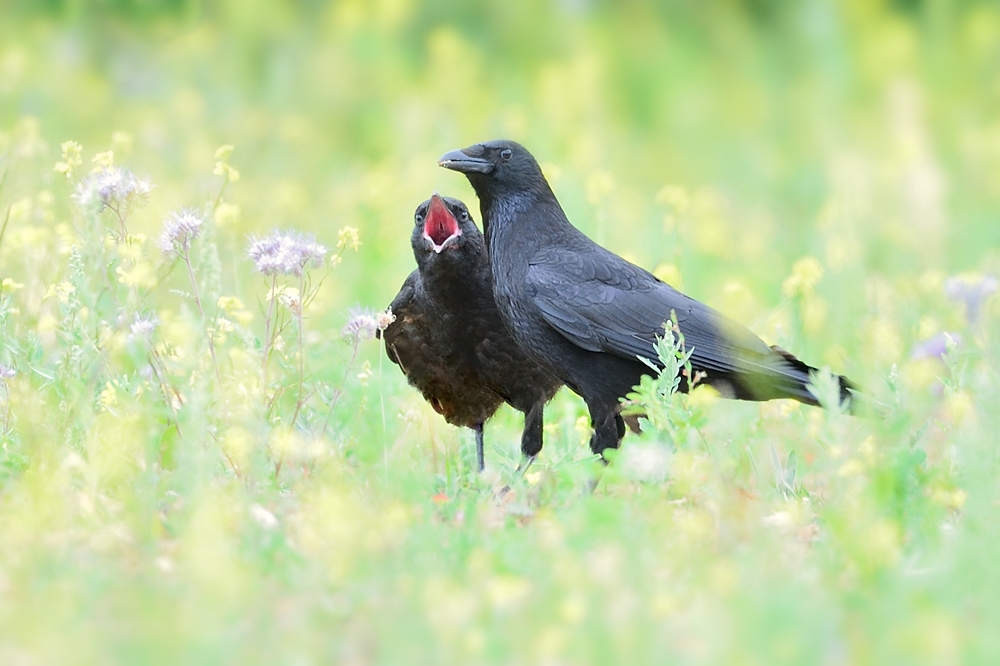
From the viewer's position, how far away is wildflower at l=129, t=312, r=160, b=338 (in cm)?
338

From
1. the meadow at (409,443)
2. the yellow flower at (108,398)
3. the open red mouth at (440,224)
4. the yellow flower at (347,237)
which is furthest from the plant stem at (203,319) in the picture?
the open red mouth at (440,224)

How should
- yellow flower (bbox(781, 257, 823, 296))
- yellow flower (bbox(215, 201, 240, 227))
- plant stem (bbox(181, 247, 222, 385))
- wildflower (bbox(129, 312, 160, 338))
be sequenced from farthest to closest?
yellow flower (bbox(781, 257, 823, 296)), yellow flower (bbox(215, 201, 240, 227)), plant stem (bbox(181, 247, 222, 385)), wildflower (bbox(129, 312, 160, 338))

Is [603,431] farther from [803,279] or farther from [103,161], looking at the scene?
[103,161]

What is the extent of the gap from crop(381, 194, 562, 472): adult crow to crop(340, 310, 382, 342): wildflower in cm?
73

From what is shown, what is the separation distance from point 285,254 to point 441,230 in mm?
1075

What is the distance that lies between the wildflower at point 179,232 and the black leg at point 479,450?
49.9 inches

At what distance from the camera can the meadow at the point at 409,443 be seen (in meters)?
2.16

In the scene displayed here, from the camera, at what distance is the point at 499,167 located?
440 cm

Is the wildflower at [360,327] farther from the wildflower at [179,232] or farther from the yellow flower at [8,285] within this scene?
the yellow flower at [8,285]

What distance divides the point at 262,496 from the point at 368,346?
2524 millimetres

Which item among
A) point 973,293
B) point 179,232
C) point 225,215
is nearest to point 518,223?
point 225,215

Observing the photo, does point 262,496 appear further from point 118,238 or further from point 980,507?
point 980,507

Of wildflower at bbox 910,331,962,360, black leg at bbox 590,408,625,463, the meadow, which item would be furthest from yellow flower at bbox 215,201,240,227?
wildflower at bbox 910,331,962,360

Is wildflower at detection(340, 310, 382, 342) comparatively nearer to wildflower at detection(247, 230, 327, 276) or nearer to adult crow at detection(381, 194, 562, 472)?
wildflower at detection(247, 230, 327, 276)
